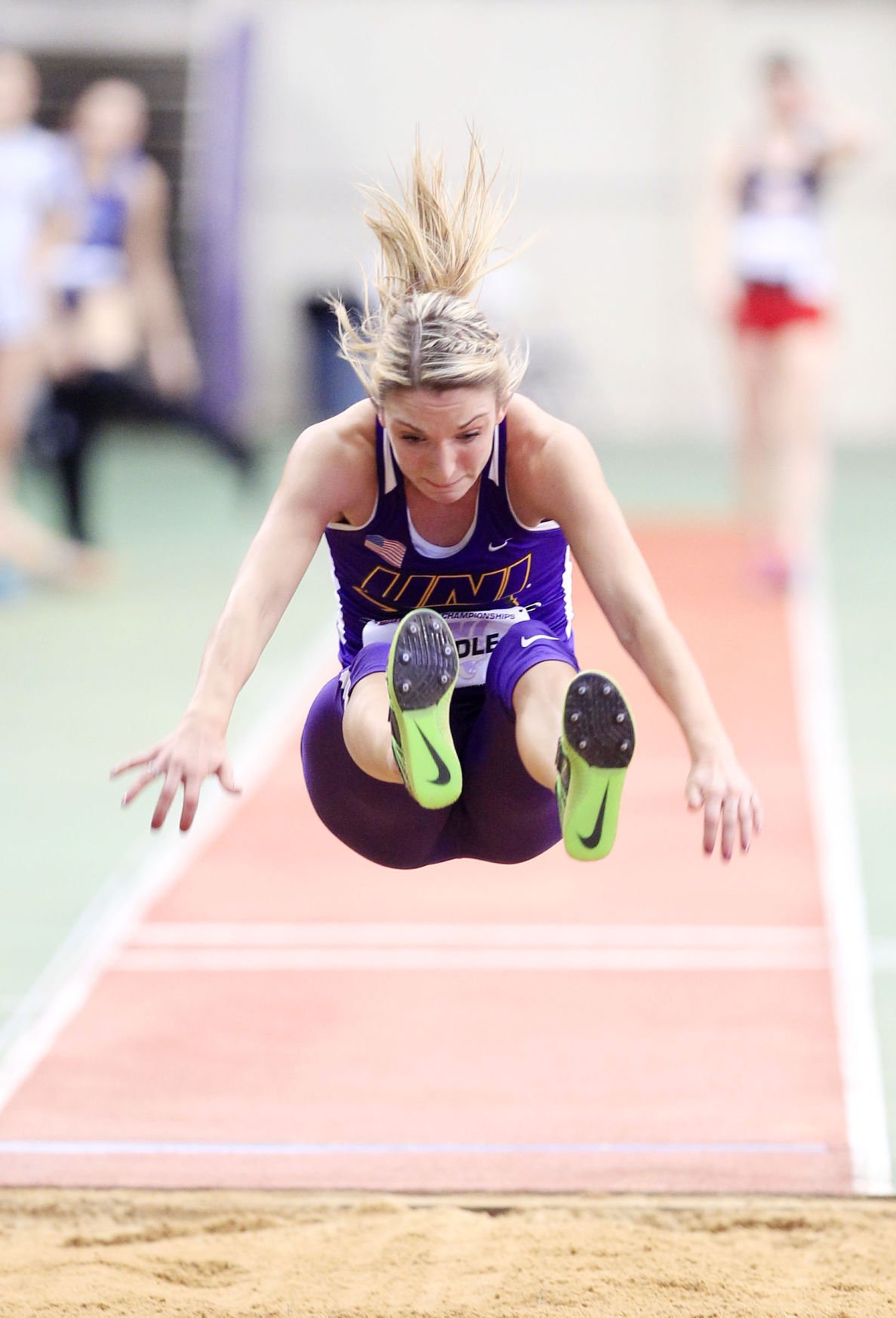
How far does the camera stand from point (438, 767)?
2.60 metres

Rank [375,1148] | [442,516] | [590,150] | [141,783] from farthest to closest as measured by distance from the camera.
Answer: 1. [590,150]
2. [375,1148]
3. [442,516]
4. [141,783]

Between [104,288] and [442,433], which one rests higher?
[104,288]

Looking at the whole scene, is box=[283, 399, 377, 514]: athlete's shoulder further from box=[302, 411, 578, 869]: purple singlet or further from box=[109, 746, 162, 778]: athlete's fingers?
box=[109, 746, 162, 778]: athlete's fingers

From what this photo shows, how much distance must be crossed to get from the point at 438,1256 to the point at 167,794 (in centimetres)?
108

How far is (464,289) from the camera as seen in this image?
2.71 meters

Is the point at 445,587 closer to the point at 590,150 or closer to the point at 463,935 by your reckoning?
the point at 463,935

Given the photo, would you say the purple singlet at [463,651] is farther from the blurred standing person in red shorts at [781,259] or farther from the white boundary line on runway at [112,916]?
the blurred standing person in red shorts at [781,259]

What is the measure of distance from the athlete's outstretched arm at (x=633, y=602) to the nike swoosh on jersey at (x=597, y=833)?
13 cm

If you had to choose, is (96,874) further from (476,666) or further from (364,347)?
(364,347)

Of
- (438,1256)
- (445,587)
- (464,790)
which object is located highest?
(445,587)

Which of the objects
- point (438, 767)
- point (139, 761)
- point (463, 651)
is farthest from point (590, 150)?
point (139, 761)

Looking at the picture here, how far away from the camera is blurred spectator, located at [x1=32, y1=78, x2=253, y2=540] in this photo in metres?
7.71

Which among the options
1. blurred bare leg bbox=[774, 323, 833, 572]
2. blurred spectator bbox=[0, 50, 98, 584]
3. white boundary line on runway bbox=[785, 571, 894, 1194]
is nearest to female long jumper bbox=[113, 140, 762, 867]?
white boundary line on runway bbox=[785, 571, 894, 1194]

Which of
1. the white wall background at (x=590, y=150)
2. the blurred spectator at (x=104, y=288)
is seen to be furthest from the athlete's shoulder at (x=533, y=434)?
the white wall background at (x=590, y=150)
